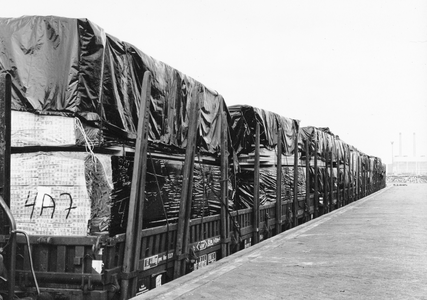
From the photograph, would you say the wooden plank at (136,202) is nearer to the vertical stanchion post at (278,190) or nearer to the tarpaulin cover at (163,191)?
the tarpaulin cover at (163,191)

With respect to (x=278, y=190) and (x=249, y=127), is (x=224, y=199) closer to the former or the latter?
(x=249, y=127)

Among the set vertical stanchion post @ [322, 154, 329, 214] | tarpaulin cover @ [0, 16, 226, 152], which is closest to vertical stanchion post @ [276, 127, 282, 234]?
tarpaulin cover @ [0, 16, 226, 152]

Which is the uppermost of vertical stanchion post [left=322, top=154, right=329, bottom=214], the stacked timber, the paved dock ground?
the stacked timber

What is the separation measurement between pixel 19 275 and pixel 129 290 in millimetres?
1144

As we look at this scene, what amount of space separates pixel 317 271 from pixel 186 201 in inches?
88.1

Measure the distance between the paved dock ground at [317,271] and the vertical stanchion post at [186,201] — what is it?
0.25 metres

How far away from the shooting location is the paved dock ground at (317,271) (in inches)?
227

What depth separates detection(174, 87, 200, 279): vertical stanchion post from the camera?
6496 mm

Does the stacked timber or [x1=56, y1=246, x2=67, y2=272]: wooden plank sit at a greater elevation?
the stacked timber

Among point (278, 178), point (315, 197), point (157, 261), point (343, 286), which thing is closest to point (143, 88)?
point (157, 261)

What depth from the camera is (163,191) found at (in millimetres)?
6613

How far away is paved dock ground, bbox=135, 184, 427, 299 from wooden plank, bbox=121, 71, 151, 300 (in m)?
0.34

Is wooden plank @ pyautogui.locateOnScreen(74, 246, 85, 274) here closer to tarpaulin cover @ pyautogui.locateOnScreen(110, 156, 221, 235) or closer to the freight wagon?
the freight wagon

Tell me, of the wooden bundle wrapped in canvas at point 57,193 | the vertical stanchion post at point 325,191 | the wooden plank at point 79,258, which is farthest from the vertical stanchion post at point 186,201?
the vertical stanchion post at point 325,191
